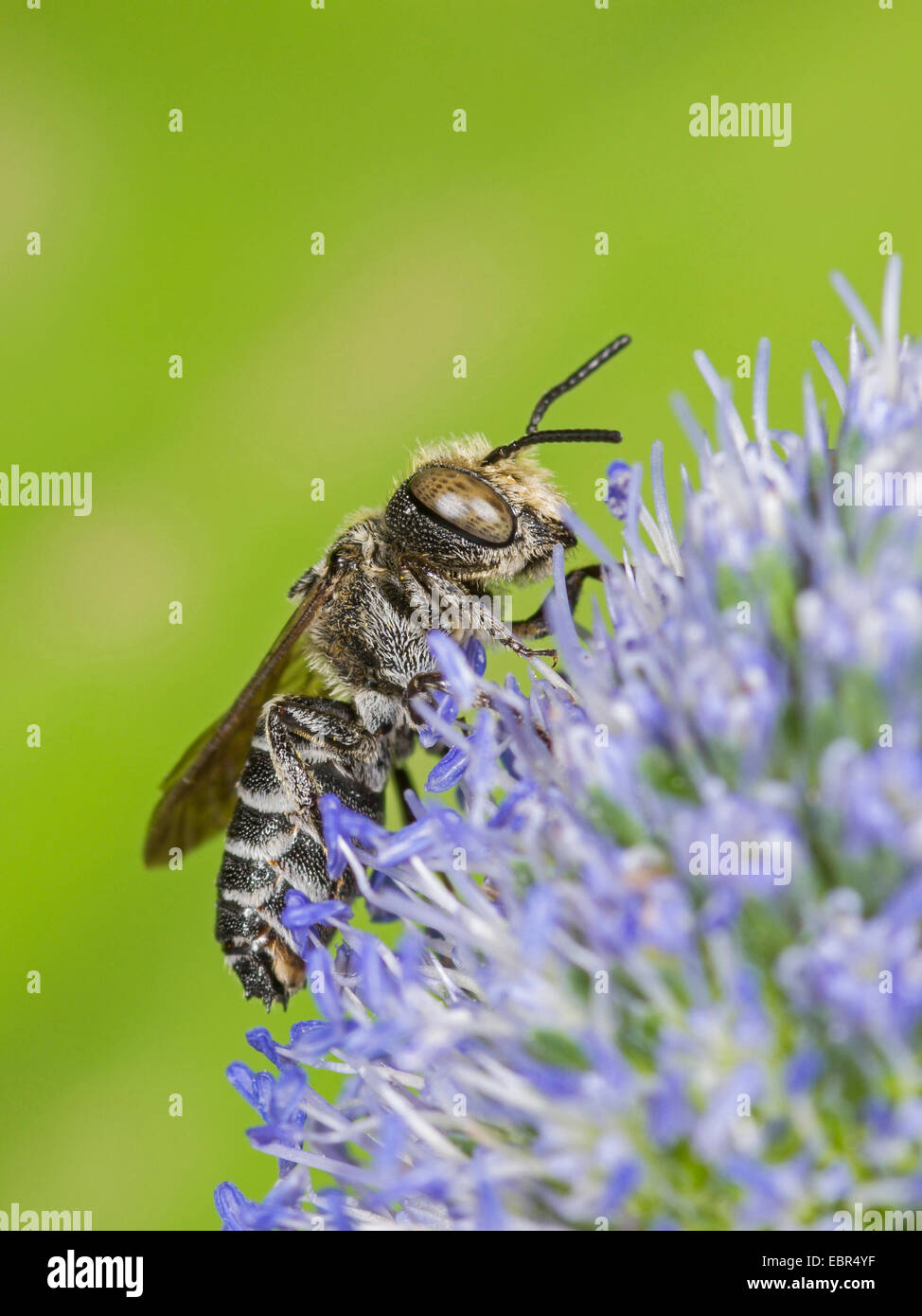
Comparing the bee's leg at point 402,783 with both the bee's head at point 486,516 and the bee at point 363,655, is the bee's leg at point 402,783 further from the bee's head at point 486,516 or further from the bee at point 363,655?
the bee's head at point 486,516

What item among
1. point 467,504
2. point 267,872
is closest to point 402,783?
point 267,872

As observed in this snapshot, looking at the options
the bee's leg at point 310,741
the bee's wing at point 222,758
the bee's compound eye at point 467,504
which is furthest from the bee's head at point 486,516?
the bee's leg at point 310,741

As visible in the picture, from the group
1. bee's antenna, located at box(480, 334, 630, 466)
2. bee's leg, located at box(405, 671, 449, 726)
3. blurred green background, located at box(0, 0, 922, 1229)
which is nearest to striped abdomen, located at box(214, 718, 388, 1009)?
bee's leg, located at box(405, 671, 449, 726)

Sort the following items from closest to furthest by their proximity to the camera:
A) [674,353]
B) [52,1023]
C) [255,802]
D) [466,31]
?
[255,802], [52,1023], [674,353], [466,31]

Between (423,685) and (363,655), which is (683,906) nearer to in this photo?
(423,685)

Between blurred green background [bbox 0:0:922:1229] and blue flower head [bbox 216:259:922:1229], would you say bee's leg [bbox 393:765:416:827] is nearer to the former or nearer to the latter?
blue flower head [bbox 216:259:922:1229]
